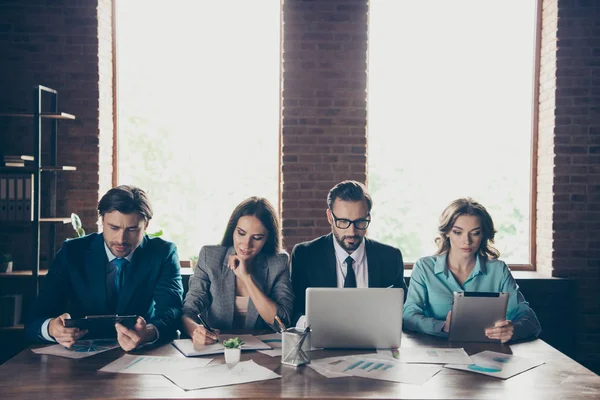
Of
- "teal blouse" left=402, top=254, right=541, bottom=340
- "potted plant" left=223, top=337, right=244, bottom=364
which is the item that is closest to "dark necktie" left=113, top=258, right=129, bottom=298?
"potted plant" left=223, top=337, right=244, bottom=364

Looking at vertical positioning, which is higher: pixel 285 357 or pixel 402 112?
pixel 402 112

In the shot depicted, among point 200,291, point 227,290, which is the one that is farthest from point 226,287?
point 200,291

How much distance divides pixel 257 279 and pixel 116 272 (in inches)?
27.1

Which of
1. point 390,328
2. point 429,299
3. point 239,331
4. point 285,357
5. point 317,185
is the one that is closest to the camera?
point 285,357

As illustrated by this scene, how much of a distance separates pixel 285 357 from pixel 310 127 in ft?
8.54

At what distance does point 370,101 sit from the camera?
4.78m

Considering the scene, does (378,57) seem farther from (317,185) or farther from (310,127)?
(317,185)

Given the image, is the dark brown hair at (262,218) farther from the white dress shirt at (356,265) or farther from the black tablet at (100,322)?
the black tablet at (100,322)

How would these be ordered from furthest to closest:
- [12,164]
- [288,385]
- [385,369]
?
[12,164] < [385,369] < [288,385]

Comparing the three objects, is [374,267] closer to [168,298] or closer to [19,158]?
[168,298]

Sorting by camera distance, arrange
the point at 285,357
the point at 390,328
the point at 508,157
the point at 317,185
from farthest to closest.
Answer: the point at 508,157, the point at 317,185, the point at 390,328, the point at 285,357

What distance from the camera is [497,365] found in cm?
214

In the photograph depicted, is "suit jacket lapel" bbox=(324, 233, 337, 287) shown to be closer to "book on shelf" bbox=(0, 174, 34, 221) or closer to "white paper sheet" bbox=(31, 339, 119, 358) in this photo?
"white paper sheet" bbox=(31, 339, 119, 358)

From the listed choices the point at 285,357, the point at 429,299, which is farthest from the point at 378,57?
the point at 285,357
